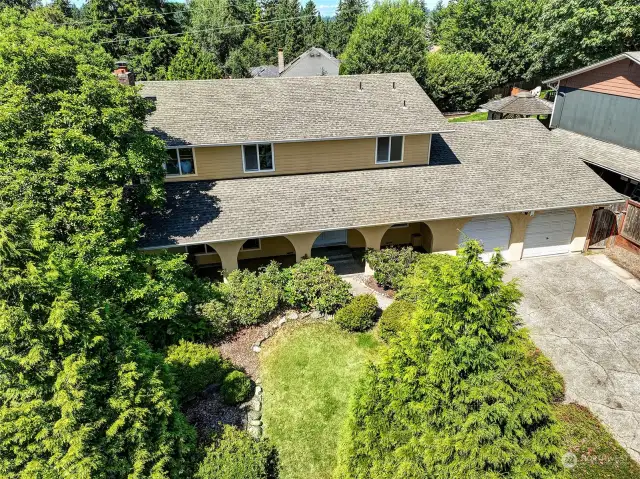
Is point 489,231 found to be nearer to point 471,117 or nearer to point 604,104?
point 604,104

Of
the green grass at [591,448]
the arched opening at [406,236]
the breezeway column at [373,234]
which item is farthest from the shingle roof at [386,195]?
the green grass at [591,448]

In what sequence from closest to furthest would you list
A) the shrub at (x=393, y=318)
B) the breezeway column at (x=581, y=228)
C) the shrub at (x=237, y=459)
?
the shrub at (x=237, y=459)
the shrub at (x=393, y=318)
the breezeway column at (x=581, y=228)

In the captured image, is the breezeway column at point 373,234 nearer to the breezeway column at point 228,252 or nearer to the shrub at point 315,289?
the shrub at point 315,289

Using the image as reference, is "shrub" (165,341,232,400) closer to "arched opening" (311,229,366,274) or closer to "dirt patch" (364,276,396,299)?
"dirt patch" (364,276,396,299)

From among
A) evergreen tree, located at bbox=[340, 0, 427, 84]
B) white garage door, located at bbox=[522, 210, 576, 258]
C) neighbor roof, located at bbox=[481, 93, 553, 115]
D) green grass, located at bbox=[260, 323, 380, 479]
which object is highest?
evergreen tree, located at bbox=[340, 0, 427, 84]

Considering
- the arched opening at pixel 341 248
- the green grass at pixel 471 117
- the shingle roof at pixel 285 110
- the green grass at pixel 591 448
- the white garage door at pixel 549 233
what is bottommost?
the green grass at pixel 591 448

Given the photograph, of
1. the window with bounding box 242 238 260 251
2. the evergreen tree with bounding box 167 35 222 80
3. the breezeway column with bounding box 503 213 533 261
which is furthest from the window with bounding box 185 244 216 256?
the evergreen tree with bounding box 167 35 222 80
